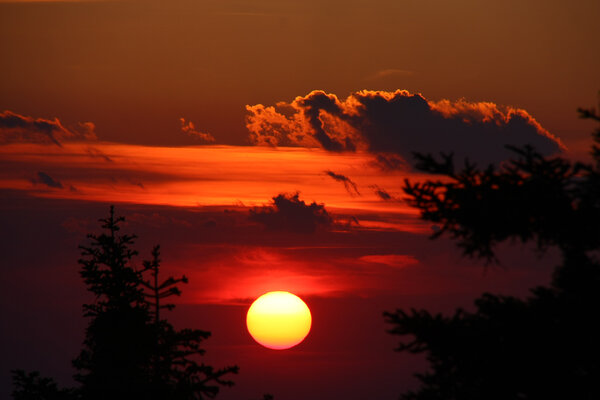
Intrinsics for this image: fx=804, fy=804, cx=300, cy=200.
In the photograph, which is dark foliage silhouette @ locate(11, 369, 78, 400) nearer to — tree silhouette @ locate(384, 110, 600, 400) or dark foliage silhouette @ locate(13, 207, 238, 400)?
dark foliage silhouette @ locate(13, 207, 238, 400)

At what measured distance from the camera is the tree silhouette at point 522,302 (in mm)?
8781

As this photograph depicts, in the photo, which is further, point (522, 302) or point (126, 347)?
point (126, 347)

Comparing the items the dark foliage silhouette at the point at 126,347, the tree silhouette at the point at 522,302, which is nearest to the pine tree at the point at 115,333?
the dark foliage silhouette at the point at 126,347

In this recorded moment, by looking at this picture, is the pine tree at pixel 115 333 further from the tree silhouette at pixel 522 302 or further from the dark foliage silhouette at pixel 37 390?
the tree silhouette at pixel 522 302

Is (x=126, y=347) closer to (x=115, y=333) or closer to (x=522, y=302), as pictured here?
(x=115, y=333)

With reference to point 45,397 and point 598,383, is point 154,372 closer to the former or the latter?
point 45,397

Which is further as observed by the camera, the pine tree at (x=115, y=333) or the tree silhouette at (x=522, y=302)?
the pine tree at (x=115, y=333)

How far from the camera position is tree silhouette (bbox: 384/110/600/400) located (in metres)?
8.78

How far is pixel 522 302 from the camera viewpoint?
9.52m

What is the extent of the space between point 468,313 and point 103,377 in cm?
2133

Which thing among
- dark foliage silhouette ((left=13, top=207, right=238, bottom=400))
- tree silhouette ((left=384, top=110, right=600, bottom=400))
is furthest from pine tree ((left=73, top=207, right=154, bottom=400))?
tree silhouette ((left=384, top=110, right=600, bottom=400))

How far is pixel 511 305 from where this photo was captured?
9.41 m

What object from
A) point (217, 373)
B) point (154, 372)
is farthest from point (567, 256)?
point (154, 372)

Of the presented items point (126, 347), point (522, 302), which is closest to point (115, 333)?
point (126, 347)
